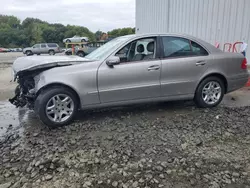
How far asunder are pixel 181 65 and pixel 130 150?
7.14 feet

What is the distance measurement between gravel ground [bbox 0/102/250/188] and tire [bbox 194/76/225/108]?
1.13 ft

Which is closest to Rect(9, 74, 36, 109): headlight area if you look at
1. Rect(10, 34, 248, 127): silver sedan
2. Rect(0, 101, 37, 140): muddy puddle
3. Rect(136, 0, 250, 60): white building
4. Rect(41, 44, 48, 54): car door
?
Rect(10, 34, 248, 127): silver sedan

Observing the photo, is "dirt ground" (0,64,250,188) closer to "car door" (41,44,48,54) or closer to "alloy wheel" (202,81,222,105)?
"alloy wheel" (202,81,222,105)

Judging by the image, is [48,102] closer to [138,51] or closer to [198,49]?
[138,51]

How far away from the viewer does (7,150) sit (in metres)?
3.28

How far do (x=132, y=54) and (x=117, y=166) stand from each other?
2321mm

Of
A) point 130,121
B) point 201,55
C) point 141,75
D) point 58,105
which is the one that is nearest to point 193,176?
point 130,121

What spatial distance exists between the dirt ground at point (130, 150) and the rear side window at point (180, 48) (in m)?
1.18

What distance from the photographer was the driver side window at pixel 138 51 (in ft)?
14.2

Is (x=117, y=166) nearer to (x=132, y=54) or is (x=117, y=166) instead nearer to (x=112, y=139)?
(x=112, y=139)

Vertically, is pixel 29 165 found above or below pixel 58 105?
below

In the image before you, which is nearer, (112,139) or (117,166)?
(117,166)

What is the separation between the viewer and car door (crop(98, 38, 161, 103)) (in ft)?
13.6

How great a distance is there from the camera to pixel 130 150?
3176mm
